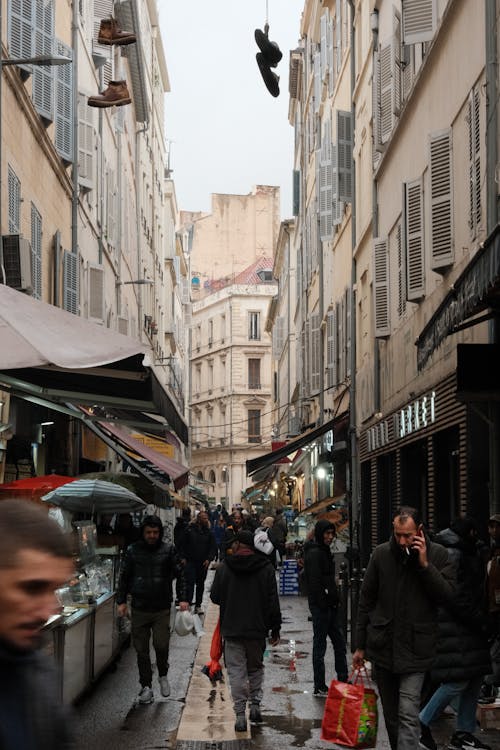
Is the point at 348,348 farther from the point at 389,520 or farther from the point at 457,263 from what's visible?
the point at 457,263

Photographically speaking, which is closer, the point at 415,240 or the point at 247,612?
the point at 247,612

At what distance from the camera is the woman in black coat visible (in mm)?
8922

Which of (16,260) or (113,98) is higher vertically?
(113,98)

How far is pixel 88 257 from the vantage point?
82.7ft

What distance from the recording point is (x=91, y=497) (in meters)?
15.4

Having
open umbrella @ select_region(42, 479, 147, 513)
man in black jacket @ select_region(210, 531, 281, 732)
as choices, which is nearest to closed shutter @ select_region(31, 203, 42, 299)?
open umbrella @ select_region(42, 479, 147, 513)

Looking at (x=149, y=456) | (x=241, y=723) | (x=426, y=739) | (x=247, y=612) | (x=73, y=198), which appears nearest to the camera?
(x=426, y=739)

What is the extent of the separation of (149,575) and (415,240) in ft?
20.6

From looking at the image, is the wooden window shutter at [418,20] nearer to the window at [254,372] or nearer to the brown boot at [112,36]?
the brown boot at [112,36]

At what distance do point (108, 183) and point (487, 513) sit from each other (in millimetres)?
18406

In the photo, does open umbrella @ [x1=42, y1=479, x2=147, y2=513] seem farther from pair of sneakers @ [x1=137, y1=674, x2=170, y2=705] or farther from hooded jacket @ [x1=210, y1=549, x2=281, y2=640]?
hooded jacket @ [x1=210, y1=549, x2=281, y2=640]

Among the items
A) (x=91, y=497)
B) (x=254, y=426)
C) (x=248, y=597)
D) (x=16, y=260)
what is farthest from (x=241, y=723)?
(x=254, y=426)

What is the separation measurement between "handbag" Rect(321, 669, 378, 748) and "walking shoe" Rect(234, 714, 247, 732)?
187cm

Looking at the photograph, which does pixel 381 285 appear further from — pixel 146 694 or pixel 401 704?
pixel 401 704
